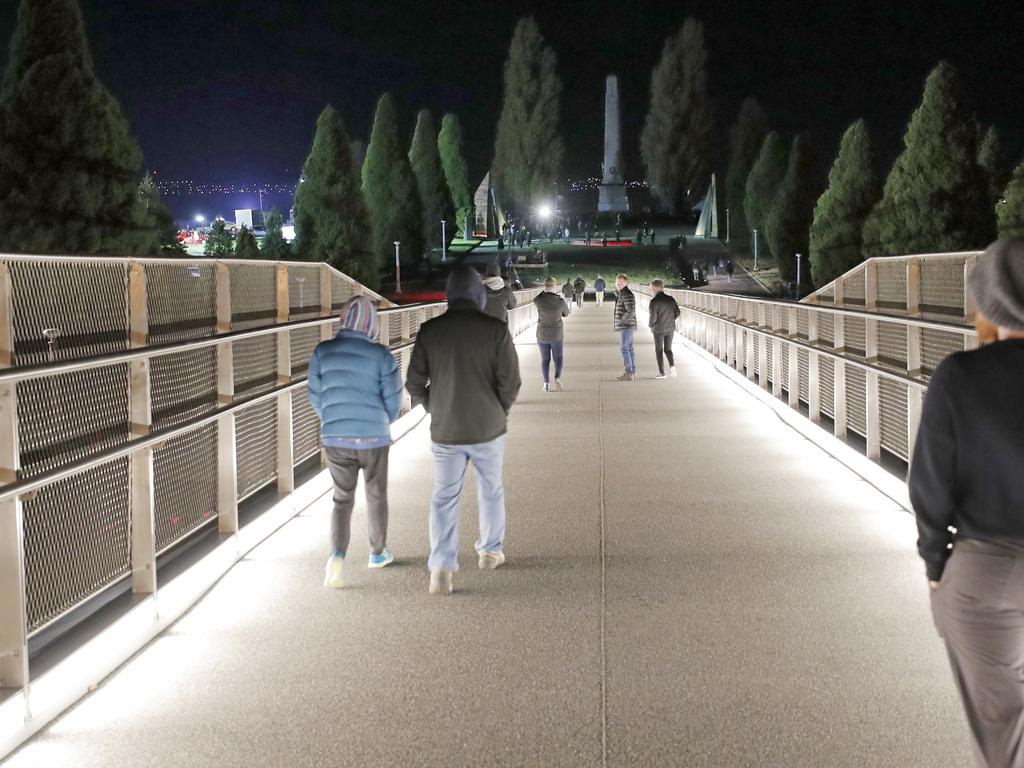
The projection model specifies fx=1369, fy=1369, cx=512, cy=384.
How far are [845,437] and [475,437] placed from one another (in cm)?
524

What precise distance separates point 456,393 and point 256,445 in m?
2.13

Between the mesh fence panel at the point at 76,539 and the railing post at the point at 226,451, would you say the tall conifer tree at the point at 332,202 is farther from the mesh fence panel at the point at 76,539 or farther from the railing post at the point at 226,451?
the mesh fence panel at the point at 76,539

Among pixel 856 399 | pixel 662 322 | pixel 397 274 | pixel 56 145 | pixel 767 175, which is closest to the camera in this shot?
pixel 856 399

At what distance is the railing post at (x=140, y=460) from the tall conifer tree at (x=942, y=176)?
4902 cm

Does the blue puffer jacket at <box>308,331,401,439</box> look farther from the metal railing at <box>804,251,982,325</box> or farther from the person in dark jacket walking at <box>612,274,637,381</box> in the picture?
the person in dark jacket walking at <box>612,274,637,381</box>

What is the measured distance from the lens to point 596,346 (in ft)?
95.2

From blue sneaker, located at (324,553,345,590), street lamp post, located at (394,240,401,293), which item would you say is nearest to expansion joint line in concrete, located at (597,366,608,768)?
blue sneaker, located at (324,553,345,590)

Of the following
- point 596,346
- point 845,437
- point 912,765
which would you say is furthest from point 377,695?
point 596,346

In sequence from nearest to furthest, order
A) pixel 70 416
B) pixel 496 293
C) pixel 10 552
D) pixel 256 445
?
pixel 10 552
pixel 70 416
pixel 256 445
pixel 496 293

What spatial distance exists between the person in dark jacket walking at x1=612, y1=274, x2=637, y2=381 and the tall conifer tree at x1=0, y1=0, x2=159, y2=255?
16894 millimetres

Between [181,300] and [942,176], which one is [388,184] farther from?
[181,300]

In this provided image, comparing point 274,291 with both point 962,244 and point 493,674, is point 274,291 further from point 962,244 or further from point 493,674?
point 962,244

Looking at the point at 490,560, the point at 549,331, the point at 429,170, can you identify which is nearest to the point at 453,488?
the point at 490,560

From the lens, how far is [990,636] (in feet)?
10.4
